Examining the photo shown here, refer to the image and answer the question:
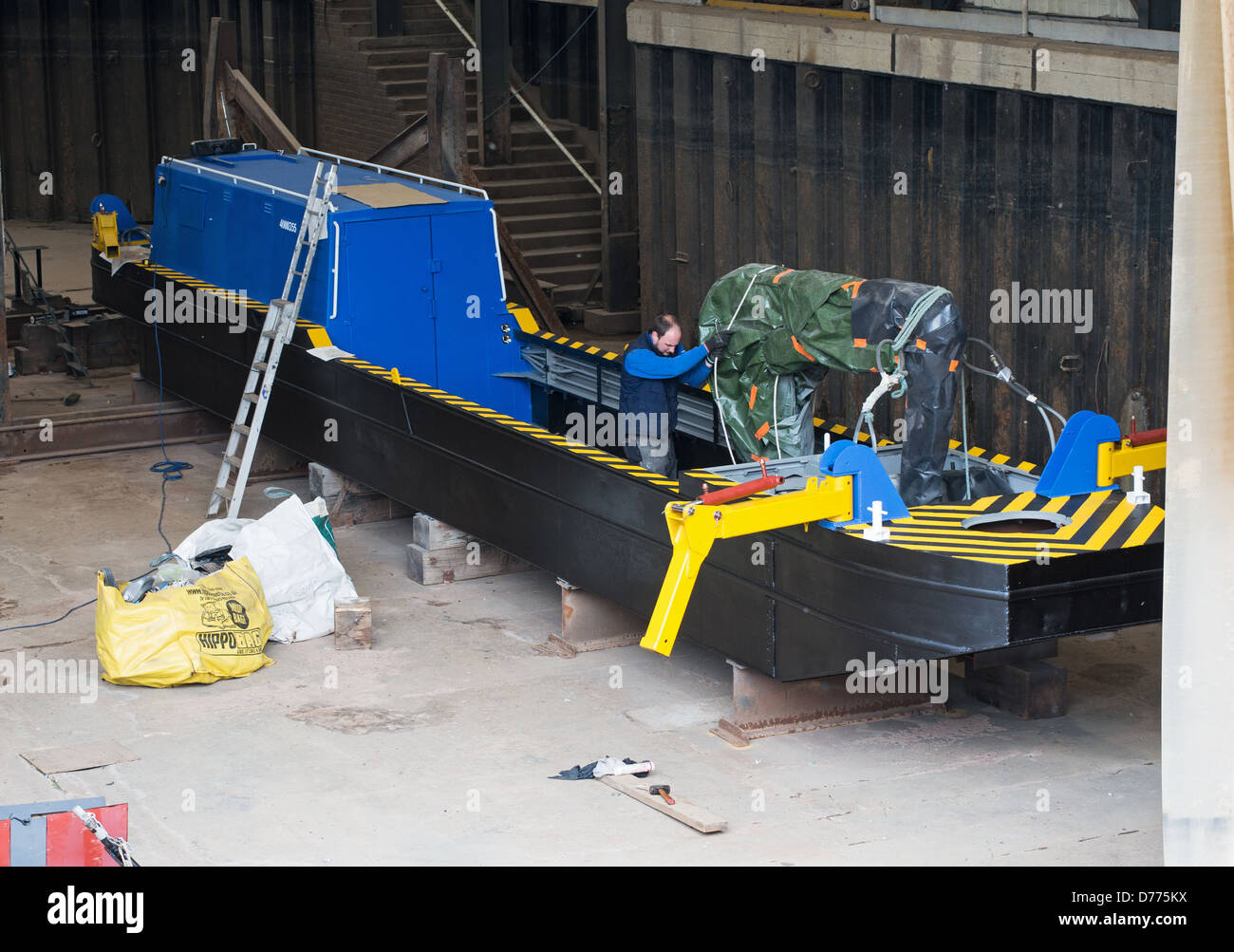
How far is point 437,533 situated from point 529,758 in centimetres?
280

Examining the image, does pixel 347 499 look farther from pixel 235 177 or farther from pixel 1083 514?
pixel 1083 514

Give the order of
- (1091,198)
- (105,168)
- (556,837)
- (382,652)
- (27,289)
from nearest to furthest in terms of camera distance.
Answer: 1. (556,837)
2. (382,652)
3. (1091,198)
4. (27,289)
5. (105,168)

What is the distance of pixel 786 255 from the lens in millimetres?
13234

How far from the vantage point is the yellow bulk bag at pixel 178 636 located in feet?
29.0

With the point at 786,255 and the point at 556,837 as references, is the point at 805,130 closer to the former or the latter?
the point at 786,255

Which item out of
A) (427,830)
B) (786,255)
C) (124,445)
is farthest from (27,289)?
(427,830)

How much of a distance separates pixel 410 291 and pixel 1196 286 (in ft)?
21.6

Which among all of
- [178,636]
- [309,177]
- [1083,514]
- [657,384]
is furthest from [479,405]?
[1083,514]

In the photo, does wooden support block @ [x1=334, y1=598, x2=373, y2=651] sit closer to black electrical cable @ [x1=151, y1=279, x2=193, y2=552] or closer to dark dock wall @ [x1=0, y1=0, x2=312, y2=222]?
black electrical cable @ [x1=151, y1=279, x2=193, y2=552]

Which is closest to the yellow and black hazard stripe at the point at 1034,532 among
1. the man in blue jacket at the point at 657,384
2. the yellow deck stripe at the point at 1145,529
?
the yellow deck stripe at the point at 1145,529

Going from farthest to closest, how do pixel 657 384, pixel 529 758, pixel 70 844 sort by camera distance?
pixel 657 384 < pixel 529 758 < pixel 70 844

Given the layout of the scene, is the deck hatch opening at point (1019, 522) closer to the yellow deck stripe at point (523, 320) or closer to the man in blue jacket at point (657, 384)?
the man in blue jacket at point (657, 384)

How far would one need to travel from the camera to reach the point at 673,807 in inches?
292

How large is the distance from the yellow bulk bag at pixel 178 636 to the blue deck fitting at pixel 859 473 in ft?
10.6
